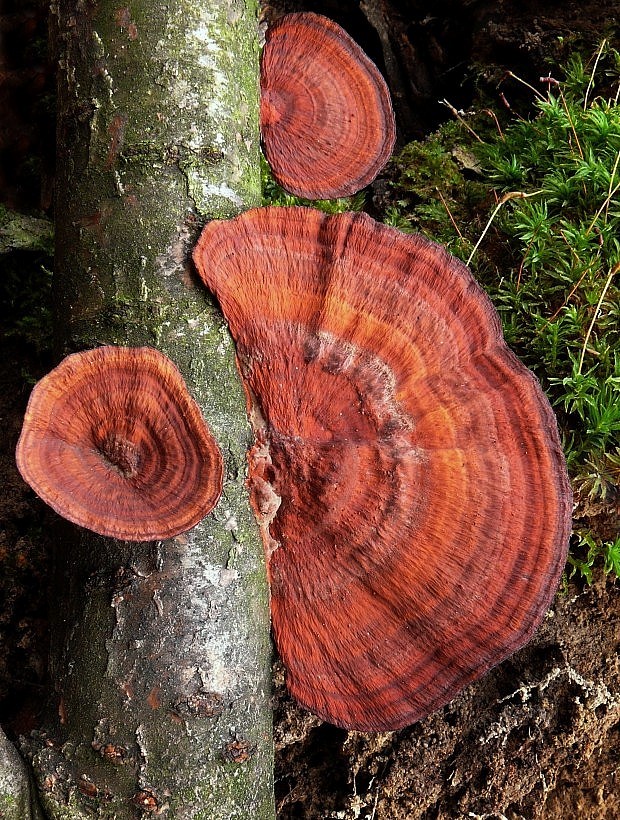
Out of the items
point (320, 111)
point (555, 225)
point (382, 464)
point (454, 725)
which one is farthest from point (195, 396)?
point (555, 225)

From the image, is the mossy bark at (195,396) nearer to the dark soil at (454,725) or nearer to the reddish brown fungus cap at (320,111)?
the reddish brown fungus cap at (320,111)

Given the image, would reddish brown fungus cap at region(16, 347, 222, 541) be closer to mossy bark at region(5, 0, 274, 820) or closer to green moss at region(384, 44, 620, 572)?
mossy bark at region(5, 0, 274, 820)

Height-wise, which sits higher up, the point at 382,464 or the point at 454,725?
the point at 382,464

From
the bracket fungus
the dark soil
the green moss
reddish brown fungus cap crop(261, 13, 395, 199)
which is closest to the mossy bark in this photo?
the bracket fungus

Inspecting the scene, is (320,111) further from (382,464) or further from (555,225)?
(382,464)

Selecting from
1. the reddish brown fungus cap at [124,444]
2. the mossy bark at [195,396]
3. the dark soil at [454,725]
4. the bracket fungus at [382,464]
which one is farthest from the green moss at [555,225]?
the reddish brown fungus cap at [124,444]

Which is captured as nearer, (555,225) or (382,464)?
(382,464)

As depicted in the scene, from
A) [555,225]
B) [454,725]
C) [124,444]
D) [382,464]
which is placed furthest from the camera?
[555,225]
